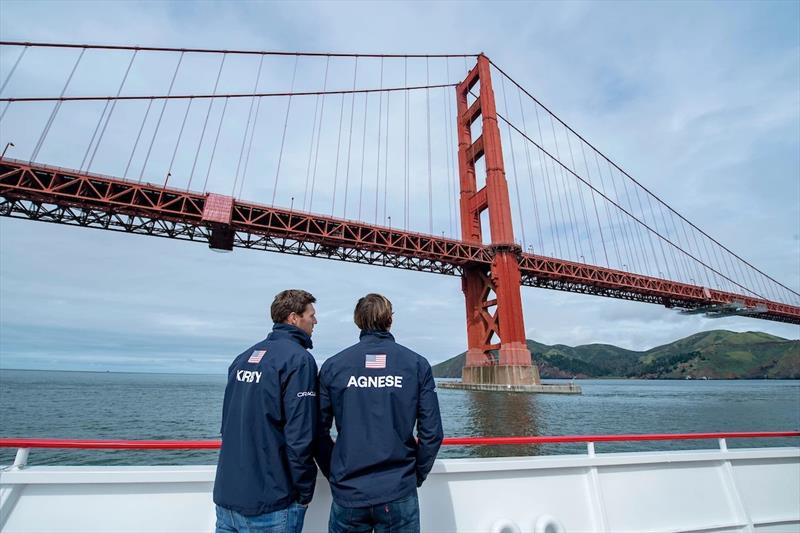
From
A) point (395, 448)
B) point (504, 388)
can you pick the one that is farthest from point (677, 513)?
point (504, 388)

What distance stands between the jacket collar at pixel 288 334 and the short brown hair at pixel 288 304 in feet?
0.16

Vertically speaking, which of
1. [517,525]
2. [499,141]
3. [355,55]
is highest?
[355,55]

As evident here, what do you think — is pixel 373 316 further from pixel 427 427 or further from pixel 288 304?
pixel 427 427

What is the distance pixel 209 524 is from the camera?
1.92 meters

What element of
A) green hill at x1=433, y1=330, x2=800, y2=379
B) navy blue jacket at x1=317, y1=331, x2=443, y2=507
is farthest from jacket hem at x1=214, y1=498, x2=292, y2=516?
green hill at x1=433, y1=330, x2=800, y2=379

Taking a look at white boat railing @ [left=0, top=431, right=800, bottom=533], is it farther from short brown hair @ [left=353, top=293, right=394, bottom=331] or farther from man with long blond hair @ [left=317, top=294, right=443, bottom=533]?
short brown hair @ [left=353, top=293, right=394, bottom=331]

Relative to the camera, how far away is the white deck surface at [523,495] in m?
1.85

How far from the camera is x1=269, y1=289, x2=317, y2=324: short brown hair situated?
165cm

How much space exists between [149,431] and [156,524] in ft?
42.9

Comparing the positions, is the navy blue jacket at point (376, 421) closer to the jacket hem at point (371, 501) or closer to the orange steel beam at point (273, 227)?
the jacket hem at point (371, 501)

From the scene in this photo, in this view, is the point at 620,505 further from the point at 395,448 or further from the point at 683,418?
the point at 683,418

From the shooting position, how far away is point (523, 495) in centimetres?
229

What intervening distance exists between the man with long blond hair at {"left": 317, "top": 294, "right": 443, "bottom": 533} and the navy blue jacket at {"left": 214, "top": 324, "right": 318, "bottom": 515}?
4.2 inches

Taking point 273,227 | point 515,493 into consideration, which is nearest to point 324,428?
point 515,493
